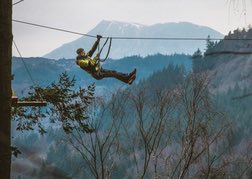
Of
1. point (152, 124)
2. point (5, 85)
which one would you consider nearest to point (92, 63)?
point (5, 85)

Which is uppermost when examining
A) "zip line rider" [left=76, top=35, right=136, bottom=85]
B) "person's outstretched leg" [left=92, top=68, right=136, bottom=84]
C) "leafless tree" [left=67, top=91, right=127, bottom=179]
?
"zip line rider" [left=76, top=35, right=136, bottom=85]

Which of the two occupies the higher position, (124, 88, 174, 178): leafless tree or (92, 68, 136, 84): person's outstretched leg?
(92, 68, 136, 84): person's outstretched leg

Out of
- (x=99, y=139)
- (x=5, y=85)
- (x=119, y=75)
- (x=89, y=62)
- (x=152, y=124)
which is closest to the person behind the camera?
(x=5, y=85)

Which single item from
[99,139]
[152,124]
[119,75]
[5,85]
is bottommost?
[99,139]

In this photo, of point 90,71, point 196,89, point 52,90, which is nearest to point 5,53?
point 90,71

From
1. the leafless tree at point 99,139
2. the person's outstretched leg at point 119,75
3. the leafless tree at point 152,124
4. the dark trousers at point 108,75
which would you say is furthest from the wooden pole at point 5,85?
the leafless tree at point 152,124

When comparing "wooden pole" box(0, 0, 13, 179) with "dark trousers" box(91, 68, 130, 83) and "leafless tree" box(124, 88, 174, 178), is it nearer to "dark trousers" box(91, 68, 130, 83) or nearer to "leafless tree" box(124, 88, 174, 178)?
"dark trousers" box(91, 68, 130, 83)

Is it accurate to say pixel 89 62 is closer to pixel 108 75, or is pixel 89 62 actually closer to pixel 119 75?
pixel 108 75

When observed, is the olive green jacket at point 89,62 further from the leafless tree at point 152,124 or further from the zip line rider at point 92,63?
the leafless tree at point 152,124

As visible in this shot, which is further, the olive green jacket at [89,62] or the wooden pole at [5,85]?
the olive green jacket at [89,62]

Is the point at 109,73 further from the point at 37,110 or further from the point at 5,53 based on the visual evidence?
the point at 5,53

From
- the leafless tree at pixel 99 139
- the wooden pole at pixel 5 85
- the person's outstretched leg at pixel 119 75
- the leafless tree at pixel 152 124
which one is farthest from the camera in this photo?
the leafless tree at pixel 152 124

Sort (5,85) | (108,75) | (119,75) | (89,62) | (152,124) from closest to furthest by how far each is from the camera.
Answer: (5,85) < (89,62) < (108,75) < (119,75) < (152,124)

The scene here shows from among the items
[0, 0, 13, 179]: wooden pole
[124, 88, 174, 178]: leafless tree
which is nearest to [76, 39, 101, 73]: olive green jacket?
[0, 0, 13, 179]: wooden pole
